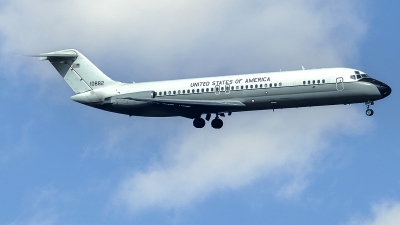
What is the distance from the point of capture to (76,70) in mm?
77438

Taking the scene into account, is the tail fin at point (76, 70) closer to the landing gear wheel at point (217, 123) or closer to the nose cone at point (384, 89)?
the landing gear wheel at point (217, 123)

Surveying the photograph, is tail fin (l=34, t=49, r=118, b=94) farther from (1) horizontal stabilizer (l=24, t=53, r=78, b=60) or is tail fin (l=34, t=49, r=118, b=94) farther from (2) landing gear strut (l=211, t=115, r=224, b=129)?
(2) landing gear strut (l=211, t=115, r=224, b=129)

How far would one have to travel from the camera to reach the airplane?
217 ft

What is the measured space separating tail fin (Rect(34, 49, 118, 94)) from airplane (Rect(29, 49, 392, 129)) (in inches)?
5.0

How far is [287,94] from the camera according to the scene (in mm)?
66500

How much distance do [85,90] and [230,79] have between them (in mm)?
14851

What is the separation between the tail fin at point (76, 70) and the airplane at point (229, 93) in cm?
13

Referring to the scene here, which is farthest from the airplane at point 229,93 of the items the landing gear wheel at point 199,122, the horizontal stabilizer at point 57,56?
the horizontal stabilizer at point 57,56

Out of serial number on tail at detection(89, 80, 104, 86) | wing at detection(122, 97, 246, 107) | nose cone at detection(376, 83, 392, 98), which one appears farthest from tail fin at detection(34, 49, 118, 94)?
nose cone at detection(376, 83, 392, 98)

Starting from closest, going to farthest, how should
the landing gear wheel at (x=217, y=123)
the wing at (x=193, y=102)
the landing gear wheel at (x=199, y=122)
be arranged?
the wing at (x=193, y=102) → the landing gear wheel at (x=199, y=122) → the landing gear wheel at (x=217, y=123)

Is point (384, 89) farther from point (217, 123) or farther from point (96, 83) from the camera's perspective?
point (96, 83)

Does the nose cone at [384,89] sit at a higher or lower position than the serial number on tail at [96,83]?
lower

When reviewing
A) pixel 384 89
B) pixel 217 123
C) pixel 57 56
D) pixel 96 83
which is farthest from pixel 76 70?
pixel 384 89

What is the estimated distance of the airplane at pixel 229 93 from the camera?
217 feet
